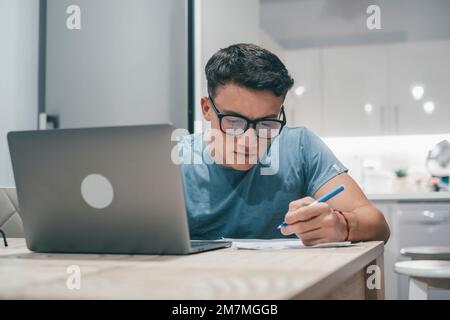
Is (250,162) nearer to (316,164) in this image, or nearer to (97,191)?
(316,164)

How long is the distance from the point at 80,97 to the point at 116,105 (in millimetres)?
169

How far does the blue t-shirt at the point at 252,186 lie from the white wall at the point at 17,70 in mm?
1229

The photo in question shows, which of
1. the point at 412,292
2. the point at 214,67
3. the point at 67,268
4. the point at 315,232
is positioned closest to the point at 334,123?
the point at 412,292

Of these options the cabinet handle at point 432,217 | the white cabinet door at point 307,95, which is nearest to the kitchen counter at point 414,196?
the cabinet handle at point 432,217

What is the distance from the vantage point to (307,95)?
399 centimetres

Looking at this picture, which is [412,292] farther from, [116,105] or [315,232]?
[116,105]

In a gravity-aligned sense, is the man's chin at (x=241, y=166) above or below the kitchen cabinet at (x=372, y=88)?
below

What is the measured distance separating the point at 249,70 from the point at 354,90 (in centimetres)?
271

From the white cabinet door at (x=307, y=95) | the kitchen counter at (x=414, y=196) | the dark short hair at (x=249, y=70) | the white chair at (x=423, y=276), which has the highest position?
the white cabinet door at (x=307, y=95)

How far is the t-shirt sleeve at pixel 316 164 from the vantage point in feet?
4.33

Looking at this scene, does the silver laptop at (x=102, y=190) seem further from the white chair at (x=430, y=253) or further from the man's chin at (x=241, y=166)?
the white chair at (x=430, y=253)

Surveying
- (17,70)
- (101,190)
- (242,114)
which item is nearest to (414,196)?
(242,114)

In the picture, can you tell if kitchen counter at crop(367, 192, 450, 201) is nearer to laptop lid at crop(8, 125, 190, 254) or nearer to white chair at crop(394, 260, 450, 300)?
white chair at crop(394, 260, 450, 300)
